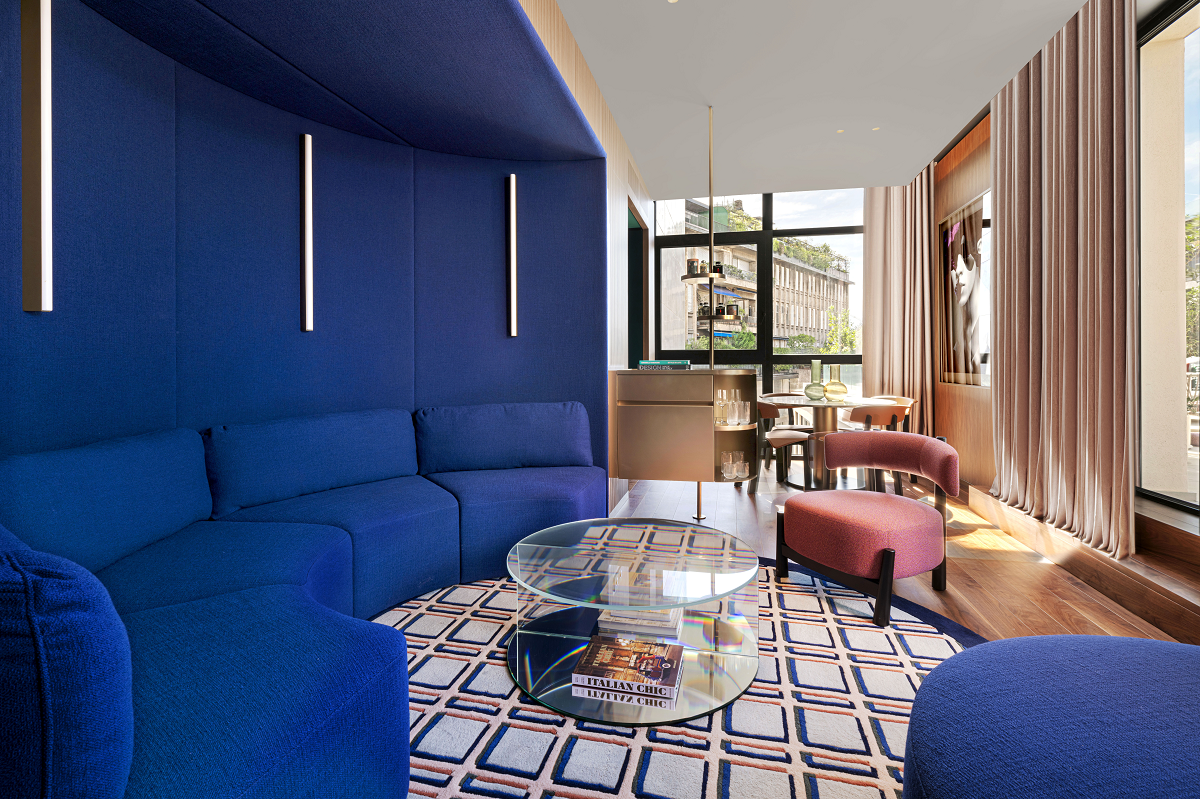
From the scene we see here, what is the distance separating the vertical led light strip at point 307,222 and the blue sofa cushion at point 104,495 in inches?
38.2

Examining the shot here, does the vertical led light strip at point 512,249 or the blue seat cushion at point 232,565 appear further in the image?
the vertical led light strip at point 512,249

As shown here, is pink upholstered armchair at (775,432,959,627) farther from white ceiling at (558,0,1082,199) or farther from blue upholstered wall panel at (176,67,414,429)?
blue upholstered wall panel at (176,67,414,429)

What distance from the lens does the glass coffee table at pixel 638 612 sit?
5.29 feet

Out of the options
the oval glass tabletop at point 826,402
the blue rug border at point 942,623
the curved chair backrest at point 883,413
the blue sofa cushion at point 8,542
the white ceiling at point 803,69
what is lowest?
the blue rug border at point 942,623

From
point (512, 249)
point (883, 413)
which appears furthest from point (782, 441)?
point (512, 249)

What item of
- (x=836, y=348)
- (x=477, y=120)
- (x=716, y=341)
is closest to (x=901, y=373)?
(x=836, y=348)

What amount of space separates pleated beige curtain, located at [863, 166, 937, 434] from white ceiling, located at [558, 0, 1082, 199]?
1189 mm

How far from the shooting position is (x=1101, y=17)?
271cm

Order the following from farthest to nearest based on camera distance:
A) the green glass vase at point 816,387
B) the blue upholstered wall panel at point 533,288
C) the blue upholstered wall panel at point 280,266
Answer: the green glass vase at point 816,387, the blue upholstered wall panel at point 533,288, the blue upholstered wall panel at point 280,266

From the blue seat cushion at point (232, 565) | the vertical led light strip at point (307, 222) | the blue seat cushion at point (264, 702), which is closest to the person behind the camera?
the blue seat cushion at point (264, 702)

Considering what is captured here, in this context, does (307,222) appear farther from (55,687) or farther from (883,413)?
(883,413)

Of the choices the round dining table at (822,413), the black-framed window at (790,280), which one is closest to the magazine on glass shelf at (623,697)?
the round dining table at (822,413)

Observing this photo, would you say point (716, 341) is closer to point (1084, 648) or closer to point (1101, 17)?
point (1101, 17)

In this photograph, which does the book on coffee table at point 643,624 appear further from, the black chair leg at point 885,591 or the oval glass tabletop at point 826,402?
the oval glass tabletop at point 826,402
